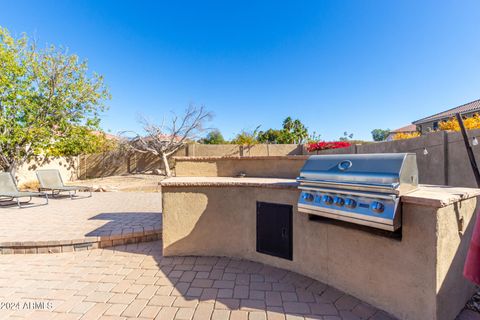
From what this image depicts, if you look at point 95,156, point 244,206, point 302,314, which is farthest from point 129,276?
point 95,156

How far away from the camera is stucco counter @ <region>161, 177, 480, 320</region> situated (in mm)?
1564

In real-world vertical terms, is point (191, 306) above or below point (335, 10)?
below

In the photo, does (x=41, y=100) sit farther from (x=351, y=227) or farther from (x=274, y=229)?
(x=351, y=227)

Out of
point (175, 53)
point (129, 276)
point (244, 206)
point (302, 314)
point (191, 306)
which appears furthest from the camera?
point (175, 53)

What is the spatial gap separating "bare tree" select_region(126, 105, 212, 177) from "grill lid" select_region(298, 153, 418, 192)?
45.8 feet

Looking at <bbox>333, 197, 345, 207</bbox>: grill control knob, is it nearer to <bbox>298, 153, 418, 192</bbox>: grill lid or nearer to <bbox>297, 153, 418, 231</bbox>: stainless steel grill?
<bbox>297, 153, 418, 231</bbox>: stainless steel grill

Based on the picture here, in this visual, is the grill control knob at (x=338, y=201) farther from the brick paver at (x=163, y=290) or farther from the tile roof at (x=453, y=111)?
the tile roof at (x=453, y=111)

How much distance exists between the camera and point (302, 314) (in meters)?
1.89

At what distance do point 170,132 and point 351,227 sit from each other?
14.8 meters

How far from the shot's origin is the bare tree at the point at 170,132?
1489 cm

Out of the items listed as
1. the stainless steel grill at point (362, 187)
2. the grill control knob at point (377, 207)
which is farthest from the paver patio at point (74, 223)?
the grill control knob at point (377, 207)

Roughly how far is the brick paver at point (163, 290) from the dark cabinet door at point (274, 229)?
26 cm

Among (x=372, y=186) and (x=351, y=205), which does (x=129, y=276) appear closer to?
(x=351, y=205)

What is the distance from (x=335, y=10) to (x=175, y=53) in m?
9.53
